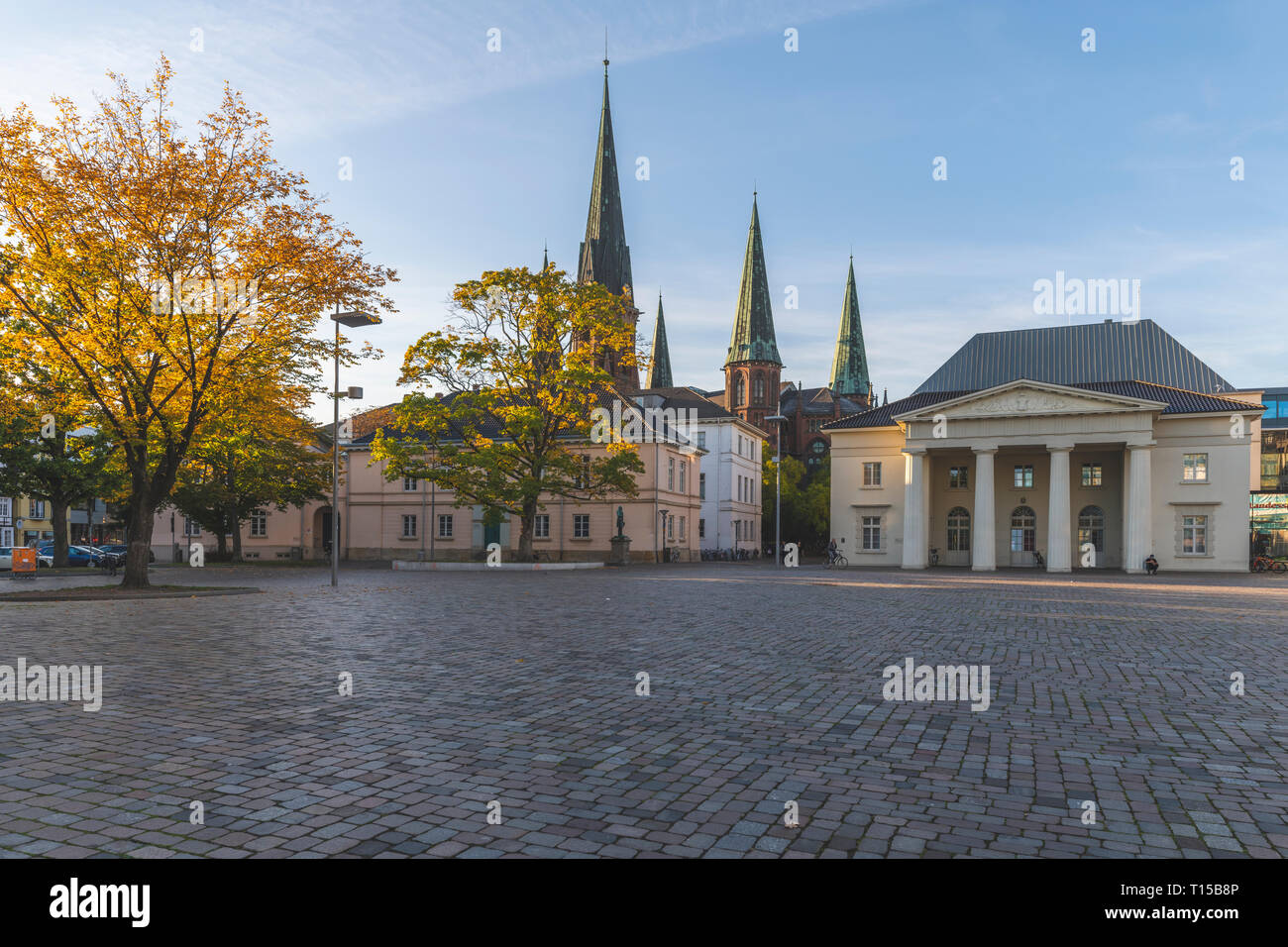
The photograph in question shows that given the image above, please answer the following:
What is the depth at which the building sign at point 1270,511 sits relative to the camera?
7144 centimetres

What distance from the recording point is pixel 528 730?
7.09m

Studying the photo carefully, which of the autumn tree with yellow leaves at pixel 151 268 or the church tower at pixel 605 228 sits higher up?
the church tower at pixel 605 228

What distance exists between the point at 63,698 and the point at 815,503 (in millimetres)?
82577

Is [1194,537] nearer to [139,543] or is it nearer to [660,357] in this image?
Answer: [139,543]

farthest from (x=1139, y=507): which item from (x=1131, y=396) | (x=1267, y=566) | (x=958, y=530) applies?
(x=958, y=530)

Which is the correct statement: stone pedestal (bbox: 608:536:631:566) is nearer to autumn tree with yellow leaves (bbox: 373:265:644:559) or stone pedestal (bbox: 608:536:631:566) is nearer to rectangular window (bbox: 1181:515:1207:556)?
autumn tree with yellow leaves (bbox: 373:265:644:559)

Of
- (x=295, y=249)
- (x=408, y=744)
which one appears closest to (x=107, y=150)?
(x=295, y=249)

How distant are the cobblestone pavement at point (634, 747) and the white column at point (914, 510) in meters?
40.3

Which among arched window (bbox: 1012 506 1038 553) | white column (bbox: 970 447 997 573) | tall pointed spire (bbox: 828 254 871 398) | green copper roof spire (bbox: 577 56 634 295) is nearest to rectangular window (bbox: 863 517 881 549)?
white column (bbox: 970 447 997 573)

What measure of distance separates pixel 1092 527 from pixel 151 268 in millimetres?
51381

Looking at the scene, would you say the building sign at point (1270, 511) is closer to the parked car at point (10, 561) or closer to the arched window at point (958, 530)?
the arched window at point (958, 530)

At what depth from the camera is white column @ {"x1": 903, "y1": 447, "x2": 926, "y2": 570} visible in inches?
2117

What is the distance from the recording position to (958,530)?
57938 mm

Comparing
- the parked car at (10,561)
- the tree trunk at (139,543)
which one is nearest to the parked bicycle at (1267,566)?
the tree trunk at (139,543)
